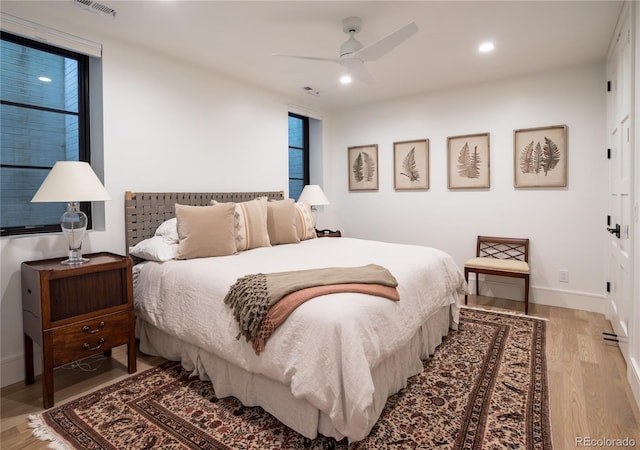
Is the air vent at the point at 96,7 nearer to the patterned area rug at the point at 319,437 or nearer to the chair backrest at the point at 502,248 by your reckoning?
the patterned area rug at the point at 319,437

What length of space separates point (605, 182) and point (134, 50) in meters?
4.68

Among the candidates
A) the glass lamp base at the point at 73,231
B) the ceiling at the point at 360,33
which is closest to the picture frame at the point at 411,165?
the ceiling at the point at 360,33

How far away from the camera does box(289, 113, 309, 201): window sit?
5195 millimetres

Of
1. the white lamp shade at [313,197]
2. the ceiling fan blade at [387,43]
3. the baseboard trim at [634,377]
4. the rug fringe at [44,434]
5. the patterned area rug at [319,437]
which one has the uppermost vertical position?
the ceiling fan blade at [387,43]

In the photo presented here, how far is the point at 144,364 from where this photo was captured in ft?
8.53

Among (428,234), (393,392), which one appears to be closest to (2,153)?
(393,392)

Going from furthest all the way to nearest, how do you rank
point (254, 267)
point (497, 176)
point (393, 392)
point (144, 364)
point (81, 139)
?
point (497, 176) → point (81, 139) → point (144, 364) → point (254, 267) → point (393, 392)

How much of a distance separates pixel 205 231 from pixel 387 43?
1.93 meters

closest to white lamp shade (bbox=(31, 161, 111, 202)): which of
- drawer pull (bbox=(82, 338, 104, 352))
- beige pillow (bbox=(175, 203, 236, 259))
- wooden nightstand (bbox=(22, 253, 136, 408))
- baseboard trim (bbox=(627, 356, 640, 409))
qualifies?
wooden nightstand (bbox=(22, 253, 136, 408))

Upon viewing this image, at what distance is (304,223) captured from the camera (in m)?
3.79

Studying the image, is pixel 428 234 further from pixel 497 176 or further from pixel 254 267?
pixel 254 267

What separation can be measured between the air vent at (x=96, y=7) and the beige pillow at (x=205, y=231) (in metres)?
1.45

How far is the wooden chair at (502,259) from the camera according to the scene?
3.61m

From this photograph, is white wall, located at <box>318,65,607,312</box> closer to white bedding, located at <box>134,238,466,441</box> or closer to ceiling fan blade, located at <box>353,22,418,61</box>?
white bedding, located at <box>134,238,466,441</box>
